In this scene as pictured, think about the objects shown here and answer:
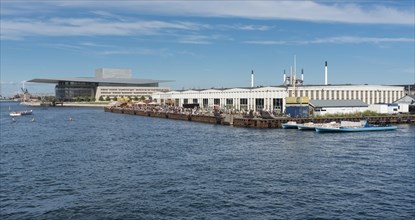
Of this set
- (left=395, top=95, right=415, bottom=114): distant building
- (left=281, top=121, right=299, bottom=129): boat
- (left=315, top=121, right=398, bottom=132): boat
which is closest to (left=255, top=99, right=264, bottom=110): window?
(left=281, top=121, right=299, bottom=129): boat

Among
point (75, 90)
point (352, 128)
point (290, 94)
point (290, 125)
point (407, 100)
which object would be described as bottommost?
point (352, 128)

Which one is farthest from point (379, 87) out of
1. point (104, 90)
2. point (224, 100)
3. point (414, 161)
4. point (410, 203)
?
point (104, 90)

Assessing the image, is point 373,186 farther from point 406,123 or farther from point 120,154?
point 406,123

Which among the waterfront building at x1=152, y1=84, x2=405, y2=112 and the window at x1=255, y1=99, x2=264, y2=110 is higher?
the waterfront building at x1=152, y1=84, x2=405, y2=112

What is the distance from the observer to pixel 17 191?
66.2 ft

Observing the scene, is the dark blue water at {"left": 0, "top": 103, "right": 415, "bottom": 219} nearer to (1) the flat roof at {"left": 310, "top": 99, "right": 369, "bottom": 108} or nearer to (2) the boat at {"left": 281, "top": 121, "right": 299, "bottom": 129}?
(2) the boat at {"left": 281, "top": 121, "right": 299, "bottom": 129}

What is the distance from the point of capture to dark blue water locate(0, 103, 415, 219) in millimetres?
17016

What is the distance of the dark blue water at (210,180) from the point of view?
17.0 meters

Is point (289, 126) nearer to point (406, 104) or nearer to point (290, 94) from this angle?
point (290, 94)

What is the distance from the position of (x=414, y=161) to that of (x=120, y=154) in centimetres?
1868

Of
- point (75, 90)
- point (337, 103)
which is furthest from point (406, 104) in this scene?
point (75, 90)

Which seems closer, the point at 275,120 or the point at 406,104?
the point at 275,120

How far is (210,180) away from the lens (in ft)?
71.5

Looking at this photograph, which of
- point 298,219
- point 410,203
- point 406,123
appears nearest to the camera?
point 298,219
